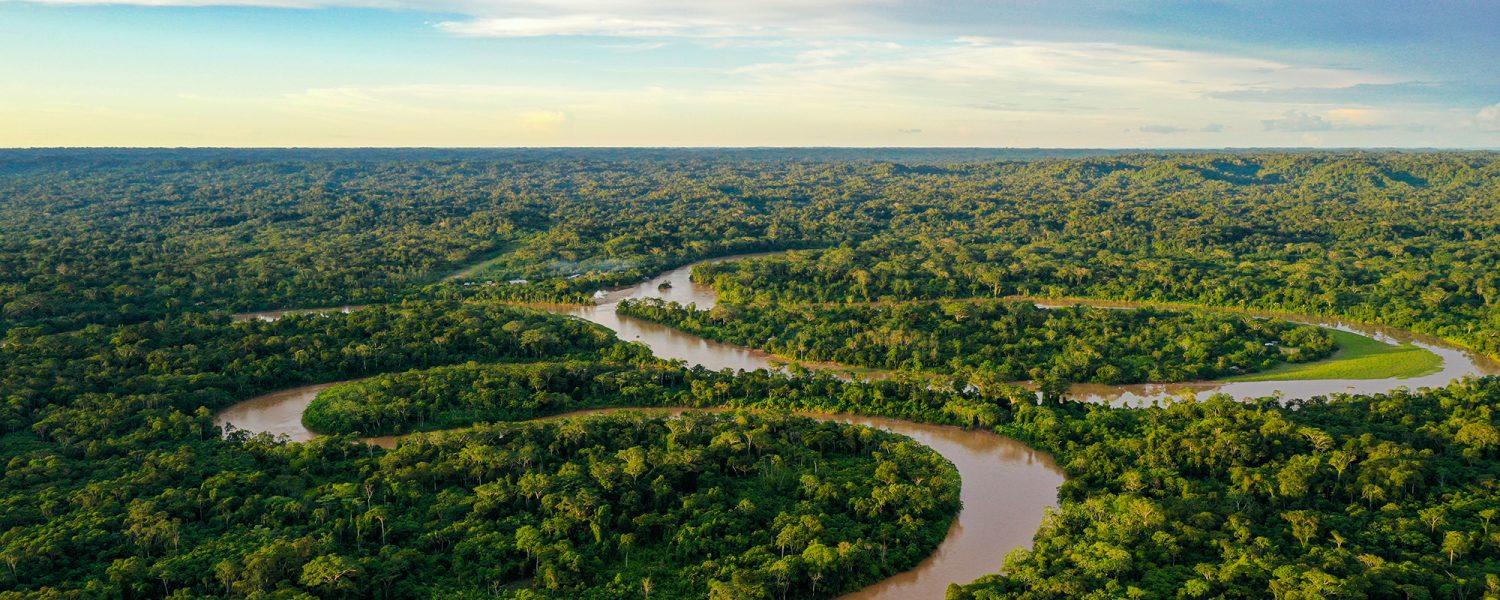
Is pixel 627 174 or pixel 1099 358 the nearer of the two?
pixel 1099 358

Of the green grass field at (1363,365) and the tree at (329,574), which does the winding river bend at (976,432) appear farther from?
the tree at (329,574)

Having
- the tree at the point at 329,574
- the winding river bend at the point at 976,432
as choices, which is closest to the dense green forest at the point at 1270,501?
the winding river bend at the point at 976,432

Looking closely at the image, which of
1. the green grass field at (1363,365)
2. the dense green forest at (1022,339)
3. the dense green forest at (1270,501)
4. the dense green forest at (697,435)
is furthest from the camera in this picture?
the green grass field at (1363,365)

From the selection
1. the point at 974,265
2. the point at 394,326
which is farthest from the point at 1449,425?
the point at 394,326

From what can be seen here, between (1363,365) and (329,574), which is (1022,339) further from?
(329,574)

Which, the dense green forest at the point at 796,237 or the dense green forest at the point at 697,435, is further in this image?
the dense green forest at the point at 796,237

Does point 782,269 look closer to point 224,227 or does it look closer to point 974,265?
point 974,265
